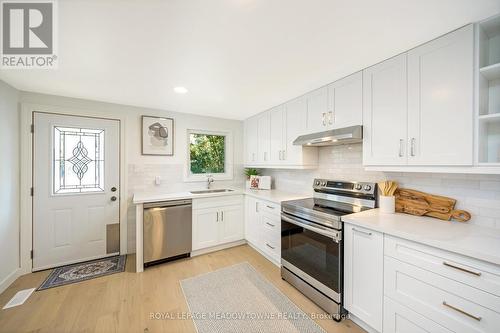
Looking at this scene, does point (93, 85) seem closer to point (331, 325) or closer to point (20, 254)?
point (20, 254)

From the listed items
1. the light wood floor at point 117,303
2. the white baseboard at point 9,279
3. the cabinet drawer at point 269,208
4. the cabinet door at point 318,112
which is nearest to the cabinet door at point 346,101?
the cabinet door at point 318,112

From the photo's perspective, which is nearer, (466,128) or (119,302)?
(466,128)

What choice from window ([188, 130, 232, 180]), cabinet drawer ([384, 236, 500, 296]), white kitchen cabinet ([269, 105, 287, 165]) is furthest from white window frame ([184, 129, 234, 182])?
cabinet drawer ([384, 236, 500, 296])

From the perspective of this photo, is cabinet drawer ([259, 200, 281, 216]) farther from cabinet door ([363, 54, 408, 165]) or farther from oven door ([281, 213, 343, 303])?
cabinet door ([363, 54, 408, 165])

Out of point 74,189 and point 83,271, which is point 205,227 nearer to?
point 83,271

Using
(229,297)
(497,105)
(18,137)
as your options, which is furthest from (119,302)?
(497,105)

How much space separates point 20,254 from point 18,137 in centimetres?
146

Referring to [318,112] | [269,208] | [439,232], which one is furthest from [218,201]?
[439,232]

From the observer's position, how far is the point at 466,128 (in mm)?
1310

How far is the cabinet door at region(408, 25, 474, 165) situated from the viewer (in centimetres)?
131

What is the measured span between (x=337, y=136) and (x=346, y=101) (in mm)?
398

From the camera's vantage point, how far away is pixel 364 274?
62.6 inches

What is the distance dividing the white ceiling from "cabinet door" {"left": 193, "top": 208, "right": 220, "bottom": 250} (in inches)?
71.6

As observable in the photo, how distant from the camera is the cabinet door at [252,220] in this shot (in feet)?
9.96
